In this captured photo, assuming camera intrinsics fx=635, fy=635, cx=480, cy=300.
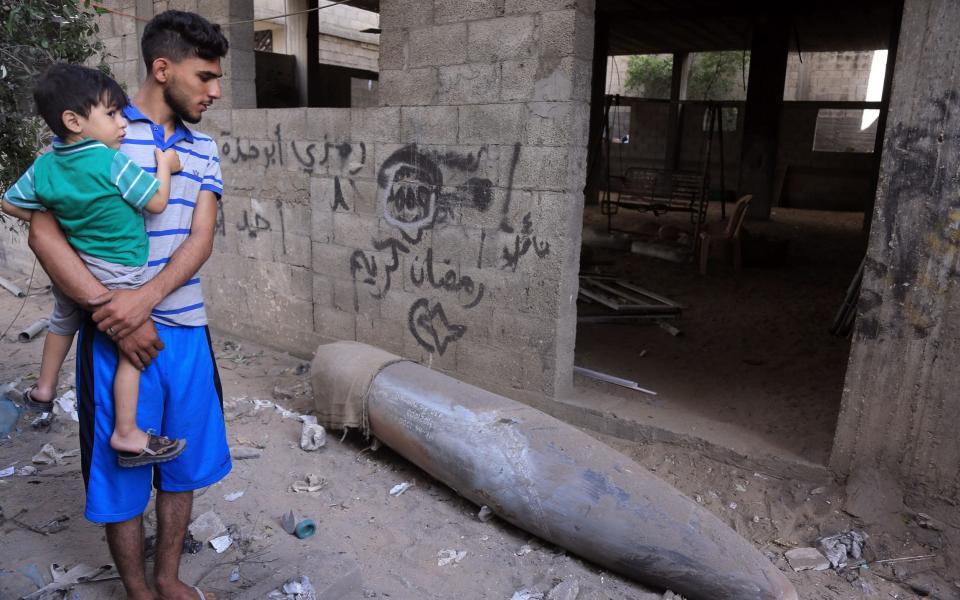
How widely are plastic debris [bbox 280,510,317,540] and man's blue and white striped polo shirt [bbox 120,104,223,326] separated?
1.34 meters

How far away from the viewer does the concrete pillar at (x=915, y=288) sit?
275 cm

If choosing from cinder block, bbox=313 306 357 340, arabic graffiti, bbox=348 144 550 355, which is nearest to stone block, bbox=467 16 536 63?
arabic graffiti, bbox=348 144 550 355

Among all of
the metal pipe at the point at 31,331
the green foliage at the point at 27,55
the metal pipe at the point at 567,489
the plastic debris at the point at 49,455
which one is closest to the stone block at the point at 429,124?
the metal pipe at the point at 567,489

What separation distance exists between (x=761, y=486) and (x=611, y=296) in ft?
11.4

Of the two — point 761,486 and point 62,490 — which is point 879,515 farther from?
point 62,490

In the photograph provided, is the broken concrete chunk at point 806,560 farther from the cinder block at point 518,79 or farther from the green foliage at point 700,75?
the green foliage at point 700,75

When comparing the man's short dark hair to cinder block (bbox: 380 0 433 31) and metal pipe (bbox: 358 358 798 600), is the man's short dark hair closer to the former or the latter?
metal pipe (bbox: 358 358 798 600)

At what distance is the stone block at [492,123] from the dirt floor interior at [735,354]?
1686 millimetres

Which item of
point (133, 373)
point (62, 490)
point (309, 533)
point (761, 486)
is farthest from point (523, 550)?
point (62, 490)

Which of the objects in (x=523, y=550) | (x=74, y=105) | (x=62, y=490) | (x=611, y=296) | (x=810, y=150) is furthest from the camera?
(x=810, y=150)

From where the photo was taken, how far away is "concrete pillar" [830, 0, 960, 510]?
2748mm

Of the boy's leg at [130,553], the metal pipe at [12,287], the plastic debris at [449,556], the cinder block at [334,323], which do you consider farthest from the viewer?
the metal pipe at [12,287]

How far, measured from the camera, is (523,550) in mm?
2953

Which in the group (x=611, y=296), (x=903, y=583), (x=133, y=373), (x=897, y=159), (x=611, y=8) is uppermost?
(x=611, y=8)
